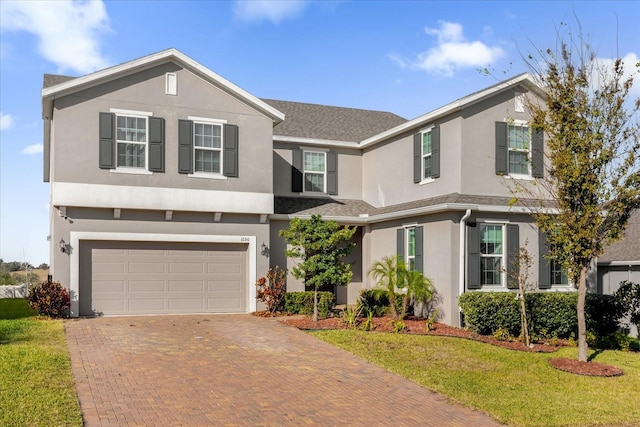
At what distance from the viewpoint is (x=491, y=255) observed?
16.6 meters

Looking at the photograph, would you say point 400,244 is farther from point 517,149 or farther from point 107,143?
point 107,143

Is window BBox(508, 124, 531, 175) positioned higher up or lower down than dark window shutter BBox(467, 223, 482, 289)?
higher up

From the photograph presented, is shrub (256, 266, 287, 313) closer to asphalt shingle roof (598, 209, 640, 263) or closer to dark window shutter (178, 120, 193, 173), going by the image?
dark window shutter (178, 120, 193, 173)

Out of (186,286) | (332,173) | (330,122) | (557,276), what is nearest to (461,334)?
(557,276)

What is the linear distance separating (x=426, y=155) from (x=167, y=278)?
28.4 ft

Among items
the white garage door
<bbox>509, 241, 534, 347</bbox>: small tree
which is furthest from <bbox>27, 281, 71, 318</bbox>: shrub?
<bbox>509, 241, 534, 347</bbox>: small tree

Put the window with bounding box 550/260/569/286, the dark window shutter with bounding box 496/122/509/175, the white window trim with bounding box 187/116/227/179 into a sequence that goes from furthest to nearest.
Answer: the white window trim with bounding box 187/116/227/179 < the window with bounding box 550/260/569/286 < the dark window shutter with bounding box 496/122/509/175

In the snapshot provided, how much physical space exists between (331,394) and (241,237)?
30.1 ft

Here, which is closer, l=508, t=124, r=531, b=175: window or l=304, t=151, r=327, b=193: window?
l=508, t=124, r=531, b=175: window

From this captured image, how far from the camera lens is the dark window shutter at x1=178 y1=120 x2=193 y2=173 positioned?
56.5ft

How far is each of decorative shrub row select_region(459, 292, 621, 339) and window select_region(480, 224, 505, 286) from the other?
3.61 ft

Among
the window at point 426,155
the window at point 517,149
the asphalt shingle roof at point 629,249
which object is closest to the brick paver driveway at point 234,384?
the window at point 426,155

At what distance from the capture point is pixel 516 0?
13.1m

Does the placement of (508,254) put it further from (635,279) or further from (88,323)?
(88,323)
